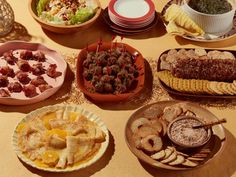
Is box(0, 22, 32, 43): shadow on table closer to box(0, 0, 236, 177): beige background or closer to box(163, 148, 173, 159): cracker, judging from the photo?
box(0, 0, 236, 177): beige background

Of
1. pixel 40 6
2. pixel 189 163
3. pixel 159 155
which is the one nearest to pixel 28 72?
pixel 40 6

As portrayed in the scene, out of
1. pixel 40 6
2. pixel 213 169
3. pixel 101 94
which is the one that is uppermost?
pixel 40 6

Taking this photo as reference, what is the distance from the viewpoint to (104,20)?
2281 mm

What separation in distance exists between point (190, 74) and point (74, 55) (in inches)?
20.8

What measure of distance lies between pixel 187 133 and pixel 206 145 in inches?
3.5

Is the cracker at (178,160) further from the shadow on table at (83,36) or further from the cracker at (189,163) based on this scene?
the shadow on table at (83,36)

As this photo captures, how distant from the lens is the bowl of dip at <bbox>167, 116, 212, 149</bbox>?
165 centimetres

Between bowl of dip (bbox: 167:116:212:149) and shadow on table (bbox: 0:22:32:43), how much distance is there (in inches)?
34.2

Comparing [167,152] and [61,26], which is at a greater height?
[61,26]

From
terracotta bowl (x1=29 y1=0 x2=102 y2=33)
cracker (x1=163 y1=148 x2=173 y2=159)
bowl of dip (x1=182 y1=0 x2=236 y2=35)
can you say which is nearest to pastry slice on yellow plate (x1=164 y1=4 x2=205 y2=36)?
bowl of dip (x1=182 y1=0 x2=236 y2=35)

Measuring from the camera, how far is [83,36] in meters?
2.22

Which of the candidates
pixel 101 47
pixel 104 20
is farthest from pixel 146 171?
pixel 104 20

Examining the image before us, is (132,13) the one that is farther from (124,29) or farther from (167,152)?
(167,152)

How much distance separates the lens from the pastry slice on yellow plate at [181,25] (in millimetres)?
2184
